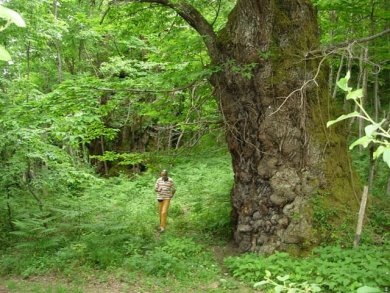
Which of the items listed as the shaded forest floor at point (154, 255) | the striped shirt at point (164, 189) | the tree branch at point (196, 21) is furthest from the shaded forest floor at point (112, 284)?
the tree branch at point (196, 21)

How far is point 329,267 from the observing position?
684cm

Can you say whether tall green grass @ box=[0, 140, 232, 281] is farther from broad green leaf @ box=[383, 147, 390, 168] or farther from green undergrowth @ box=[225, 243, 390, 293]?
broad green leaf @ box=[383, 147, 390, 168]

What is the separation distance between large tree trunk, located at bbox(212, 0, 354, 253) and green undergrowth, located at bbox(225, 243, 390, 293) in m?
0.53

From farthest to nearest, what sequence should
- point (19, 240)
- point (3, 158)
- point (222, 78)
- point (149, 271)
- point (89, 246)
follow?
point (3, 158), point (19, 240), point (89, 246), point (222, 78), point (149, 271)

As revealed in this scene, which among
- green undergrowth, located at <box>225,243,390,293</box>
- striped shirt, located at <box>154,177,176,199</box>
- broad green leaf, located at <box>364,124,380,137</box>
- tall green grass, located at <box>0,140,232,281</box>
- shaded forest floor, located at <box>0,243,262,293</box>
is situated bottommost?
shaded forest floor, located at <box>0,243,262,293</box>

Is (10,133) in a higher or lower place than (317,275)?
higher

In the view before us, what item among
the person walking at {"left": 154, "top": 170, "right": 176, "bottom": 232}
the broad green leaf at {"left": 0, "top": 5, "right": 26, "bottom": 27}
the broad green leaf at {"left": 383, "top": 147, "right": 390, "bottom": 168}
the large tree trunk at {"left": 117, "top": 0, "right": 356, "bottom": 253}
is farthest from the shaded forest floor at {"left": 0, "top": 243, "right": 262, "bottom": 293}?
the broad green leaf at {"left": 0, "top": 5, "right": 26, "bottom": 27}

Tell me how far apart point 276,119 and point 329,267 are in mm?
2841

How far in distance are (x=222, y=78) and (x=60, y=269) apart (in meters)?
5.11

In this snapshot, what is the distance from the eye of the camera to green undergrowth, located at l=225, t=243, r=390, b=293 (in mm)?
6320

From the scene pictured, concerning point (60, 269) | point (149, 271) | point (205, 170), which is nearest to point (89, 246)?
point (60, 269)

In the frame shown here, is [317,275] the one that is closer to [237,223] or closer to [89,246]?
[237,223]

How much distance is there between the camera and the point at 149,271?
788cm

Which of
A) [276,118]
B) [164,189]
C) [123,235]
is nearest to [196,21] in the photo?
[276,118]
